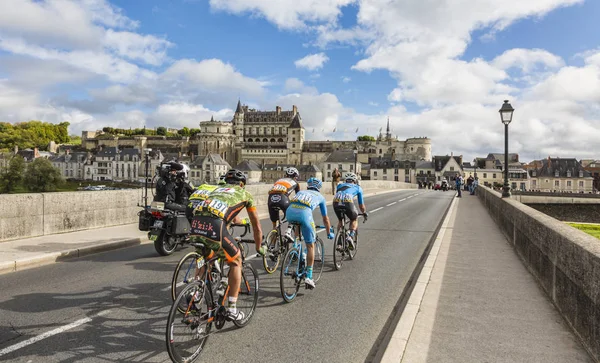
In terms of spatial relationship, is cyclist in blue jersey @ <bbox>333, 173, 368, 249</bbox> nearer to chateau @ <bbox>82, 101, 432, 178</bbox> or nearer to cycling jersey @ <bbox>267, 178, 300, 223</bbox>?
cycling jersey @ <bbox>267, 178, 300, 223</bbox>

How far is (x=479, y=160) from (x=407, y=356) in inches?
5613

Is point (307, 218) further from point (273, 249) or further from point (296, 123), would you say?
point (296, 123)

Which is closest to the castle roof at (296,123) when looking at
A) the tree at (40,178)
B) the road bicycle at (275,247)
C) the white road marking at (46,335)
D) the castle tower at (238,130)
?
the castle tower at (238,130)

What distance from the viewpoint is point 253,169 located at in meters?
123

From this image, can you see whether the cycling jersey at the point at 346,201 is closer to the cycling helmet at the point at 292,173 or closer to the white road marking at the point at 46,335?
the cycling helmet at the point at 292,173

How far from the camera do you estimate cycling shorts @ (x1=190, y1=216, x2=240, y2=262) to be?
465cm

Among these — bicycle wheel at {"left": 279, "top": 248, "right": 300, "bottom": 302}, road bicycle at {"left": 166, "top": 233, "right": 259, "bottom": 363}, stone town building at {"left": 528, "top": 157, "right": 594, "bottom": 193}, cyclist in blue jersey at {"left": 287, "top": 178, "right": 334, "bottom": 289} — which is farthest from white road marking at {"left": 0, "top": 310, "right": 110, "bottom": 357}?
stone town building at {"left": 528, "top": 157, "right": 594, "bottom": 193}

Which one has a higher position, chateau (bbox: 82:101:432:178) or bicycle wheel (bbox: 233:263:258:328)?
chateau (bbox: 82:101:432:178)

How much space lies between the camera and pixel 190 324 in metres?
4.30

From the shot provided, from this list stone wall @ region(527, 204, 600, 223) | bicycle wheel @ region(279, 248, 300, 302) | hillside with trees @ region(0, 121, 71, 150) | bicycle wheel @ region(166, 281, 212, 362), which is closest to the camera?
bicycle wheel @ region(166, 281, 212, 362)

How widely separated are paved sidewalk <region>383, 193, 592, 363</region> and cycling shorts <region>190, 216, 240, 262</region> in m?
1.93

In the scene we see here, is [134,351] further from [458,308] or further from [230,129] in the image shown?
[230,129]

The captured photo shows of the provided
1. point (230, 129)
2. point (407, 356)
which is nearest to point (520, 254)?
point (407, 356)

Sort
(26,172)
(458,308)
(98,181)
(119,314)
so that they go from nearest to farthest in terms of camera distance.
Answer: (119,314) → (458,308) → (26,172) → (98,181)
